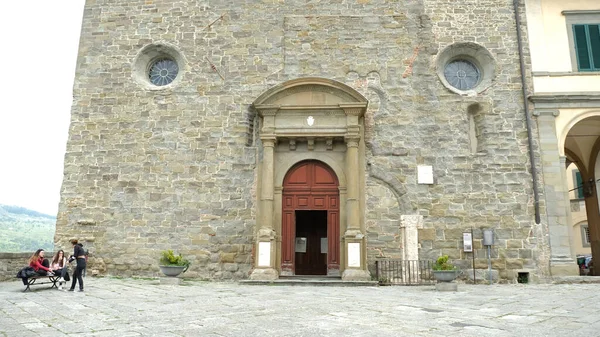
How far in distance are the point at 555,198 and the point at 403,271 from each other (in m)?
4.52

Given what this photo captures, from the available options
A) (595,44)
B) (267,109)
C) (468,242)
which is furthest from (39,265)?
(595,44)

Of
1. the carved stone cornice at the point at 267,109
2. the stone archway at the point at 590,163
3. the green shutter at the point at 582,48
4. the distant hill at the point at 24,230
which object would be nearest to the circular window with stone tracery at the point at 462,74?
the green shutter at the point at 582,48

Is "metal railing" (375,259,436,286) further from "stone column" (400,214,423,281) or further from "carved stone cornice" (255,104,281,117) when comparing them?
"carved stone cornice" (255,104,281,117)

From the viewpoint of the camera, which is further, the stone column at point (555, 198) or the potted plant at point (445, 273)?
the stone column at point (555, 198)

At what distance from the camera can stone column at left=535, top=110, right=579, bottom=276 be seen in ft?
37.0

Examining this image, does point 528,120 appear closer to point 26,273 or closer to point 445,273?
point 445,273

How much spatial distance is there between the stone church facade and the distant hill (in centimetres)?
5593

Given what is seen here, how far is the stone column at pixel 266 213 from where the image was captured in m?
10.8

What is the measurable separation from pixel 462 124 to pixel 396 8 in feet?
12.8

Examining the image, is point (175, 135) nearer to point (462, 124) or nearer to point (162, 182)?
point (162, 182)

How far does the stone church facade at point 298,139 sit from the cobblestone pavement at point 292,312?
2331mm

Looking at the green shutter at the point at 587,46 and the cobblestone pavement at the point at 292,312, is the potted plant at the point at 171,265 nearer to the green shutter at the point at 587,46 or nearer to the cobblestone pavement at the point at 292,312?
the cobblestone pavement at the point at 292,312

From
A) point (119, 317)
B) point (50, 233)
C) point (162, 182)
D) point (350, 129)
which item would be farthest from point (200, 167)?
point (50, 233)

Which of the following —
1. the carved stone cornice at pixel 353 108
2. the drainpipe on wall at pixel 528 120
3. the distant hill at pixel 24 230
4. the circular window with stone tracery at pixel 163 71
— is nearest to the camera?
the carved stone cornice at pixel 353 108
